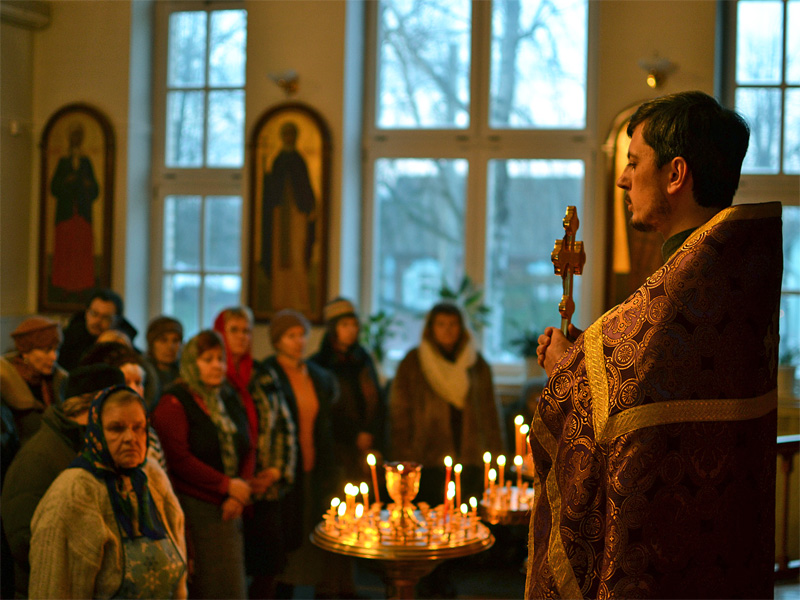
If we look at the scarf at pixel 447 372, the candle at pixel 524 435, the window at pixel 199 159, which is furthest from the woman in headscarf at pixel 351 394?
the window at pixel 199 159

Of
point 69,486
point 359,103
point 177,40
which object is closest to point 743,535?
point 69,486

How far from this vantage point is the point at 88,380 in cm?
317

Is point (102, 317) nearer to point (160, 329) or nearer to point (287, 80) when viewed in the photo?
point (160, 329)

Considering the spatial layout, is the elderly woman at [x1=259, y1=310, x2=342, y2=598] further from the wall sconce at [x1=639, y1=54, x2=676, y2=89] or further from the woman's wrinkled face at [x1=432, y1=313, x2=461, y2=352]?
the wall sconce at [x1=639, y1=54, x2=676, y2=89]

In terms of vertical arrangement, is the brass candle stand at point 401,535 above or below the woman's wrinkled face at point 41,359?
below

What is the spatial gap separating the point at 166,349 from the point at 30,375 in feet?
3.91

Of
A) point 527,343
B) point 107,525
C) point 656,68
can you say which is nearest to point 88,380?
point 107,525

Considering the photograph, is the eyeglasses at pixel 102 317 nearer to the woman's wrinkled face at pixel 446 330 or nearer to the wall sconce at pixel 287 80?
the woman's wrinkled face at pixel 446 330

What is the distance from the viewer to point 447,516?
126 inches

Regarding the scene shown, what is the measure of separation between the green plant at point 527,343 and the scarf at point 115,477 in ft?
12.1

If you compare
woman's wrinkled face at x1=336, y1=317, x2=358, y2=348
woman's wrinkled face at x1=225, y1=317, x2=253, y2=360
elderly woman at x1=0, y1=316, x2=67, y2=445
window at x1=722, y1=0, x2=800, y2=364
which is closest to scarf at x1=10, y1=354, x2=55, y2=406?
elderly woman at x1=0, y1=316, x2=67, y2=445

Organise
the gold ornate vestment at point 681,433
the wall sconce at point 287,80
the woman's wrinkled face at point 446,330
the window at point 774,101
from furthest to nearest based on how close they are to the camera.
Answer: the wall sconce at point 287,80
the window at point 774,101
the woman's wrinkled face at point 446,330
the gold ornate vestment at point 681,433

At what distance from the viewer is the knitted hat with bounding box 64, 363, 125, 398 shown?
124 inches

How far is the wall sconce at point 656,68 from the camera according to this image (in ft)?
19.7
